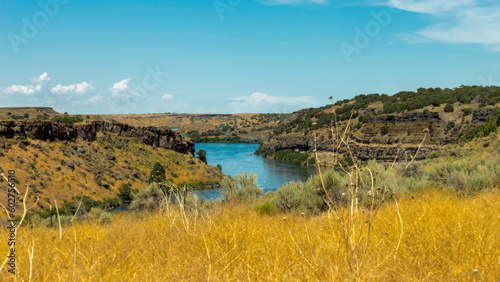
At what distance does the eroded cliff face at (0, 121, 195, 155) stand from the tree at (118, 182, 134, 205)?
19.1 m

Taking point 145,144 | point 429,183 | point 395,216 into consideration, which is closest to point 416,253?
point 395,216

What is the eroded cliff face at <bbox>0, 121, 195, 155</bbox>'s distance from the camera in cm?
6088

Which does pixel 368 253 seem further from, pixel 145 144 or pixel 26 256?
pixel 145 144

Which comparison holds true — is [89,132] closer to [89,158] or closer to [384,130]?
[89,158]

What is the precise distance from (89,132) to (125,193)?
1024 inches

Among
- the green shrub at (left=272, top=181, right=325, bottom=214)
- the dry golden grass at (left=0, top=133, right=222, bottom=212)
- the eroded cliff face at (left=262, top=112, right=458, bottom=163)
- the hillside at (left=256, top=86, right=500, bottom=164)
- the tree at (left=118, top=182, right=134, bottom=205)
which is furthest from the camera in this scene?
the eroded cliff face at (left=262, top=112, right=458, bottom=163)

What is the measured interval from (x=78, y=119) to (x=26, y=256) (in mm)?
88117

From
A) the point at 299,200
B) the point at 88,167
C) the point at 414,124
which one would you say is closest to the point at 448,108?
the point at 414,124

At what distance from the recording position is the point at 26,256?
19.6 ft

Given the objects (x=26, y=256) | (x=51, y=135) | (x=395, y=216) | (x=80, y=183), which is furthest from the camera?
(x=51, y=135)

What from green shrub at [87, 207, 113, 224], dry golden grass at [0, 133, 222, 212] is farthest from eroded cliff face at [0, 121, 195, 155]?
green shrub at [87, 207, 113, 224]

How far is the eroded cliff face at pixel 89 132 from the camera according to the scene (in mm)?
60875

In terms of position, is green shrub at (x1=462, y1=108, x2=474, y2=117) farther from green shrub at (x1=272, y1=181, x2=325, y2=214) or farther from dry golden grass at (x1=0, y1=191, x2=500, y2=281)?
dry golden grass at (x1=0, y1=191, x2=500, y2=281)

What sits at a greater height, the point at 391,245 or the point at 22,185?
the point at 391,245
